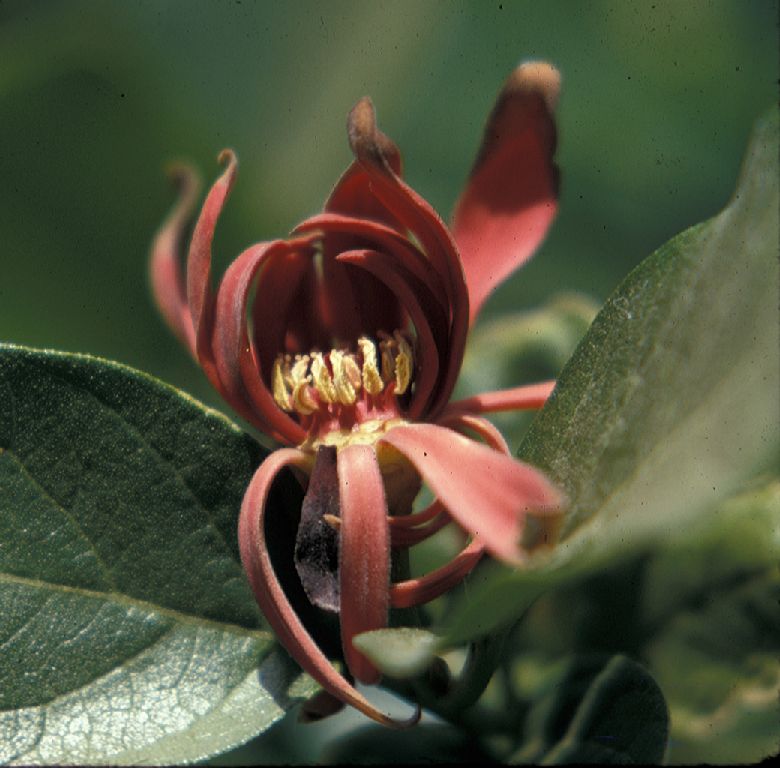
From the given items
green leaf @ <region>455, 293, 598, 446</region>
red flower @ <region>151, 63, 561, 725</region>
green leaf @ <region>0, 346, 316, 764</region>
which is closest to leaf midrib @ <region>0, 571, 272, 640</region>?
green leaf @ <region>0, 346, 316, 764</region>

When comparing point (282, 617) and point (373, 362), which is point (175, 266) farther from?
point (282, 617)

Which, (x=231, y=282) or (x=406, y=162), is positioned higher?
(x=231, y=282)

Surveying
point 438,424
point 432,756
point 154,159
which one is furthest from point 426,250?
point 154,159

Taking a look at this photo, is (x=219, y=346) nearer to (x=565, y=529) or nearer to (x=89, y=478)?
(x=89, y=478)

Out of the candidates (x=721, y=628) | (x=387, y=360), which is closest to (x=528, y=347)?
(x=721, y=628)

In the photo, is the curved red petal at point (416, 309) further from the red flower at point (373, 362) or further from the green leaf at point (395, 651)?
the green leaf at point (395, 651)

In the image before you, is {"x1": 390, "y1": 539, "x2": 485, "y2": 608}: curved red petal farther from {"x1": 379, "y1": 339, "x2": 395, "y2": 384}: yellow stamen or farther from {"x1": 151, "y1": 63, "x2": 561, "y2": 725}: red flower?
{"x1": 379, "y1": 339, "x2": 395, "y2": 384}: yellow stamen
